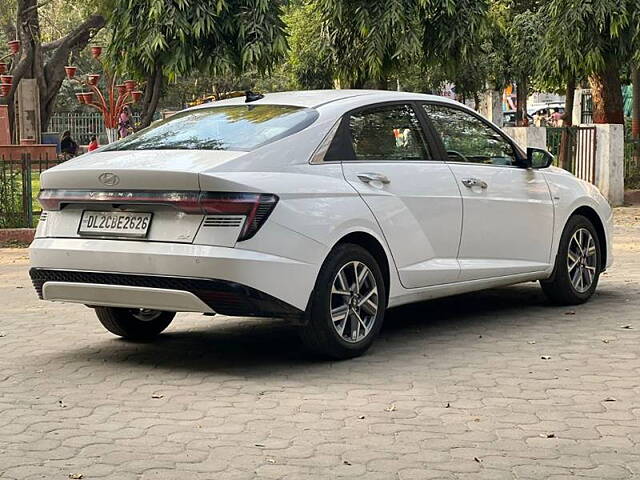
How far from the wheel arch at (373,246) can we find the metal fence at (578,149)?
13484 mm

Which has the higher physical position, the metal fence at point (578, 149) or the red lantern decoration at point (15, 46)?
the red lantern decoration at point (15, 46)

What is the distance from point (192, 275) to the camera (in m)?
6.86

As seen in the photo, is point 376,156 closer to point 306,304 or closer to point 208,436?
point 306,304

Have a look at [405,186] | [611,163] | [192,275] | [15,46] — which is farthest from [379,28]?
[15,46]

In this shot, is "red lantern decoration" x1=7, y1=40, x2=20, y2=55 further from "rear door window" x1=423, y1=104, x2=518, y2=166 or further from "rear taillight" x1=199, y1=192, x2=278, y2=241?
"rear taillight" x1=199, y1=192, x2=278, y2=241

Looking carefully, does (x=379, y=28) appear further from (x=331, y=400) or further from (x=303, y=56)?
(x=303, y=56)

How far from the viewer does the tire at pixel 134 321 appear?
27.0 feet

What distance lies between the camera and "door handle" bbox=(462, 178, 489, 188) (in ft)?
27.6

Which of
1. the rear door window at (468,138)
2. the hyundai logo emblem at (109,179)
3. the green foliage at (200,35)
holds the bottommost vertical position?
the hyundai logo emblem at (109,179)

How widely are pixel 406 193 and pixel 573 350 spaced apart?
141 centimetres

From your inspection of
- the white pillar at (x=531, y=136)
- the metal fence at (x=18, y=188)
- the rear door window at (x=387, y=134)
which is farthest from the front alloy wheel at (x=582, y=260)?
the white pillar at (x=531, y=136)

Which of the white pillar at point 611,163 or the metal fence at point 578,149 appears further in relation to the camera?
the metal fence at point 578,149

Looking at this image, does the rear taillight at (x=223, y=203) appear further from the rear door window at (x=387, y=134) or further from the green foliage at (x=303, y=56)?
the green foliage at (x=303, y=56)

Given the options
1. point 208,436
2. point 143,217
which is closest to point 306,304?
point 143,217
